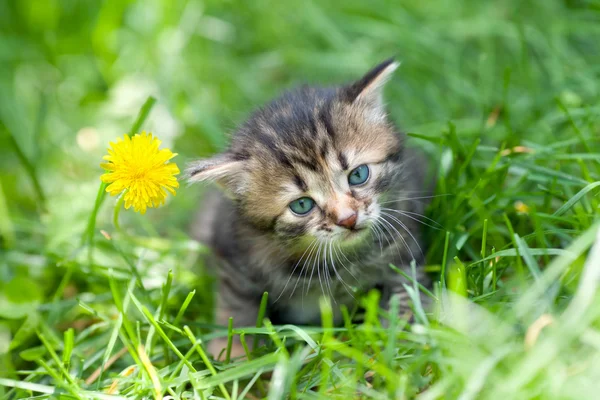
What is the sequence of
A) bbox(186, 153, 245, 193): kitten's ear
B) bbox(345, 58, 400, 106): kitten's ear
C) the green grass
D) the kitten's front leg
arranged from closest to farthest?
the green grass, bbox(186, 153, 245, 193): kitten's ear, bbox(345, 58, 400, 106): kitten's ear, the kitten's front leg

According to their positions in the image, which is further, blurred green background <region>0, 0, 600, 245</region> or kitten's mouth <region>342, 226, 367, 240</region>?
blurred green background <region>0, 0, 600, 245</region>

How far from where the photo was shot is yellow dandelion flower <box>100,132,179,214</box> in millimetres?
2182

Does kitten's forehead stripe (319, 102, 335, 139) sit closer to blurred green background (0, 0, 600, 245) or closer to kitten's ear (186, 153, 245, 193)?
kitten's ear (186, 153, 245, 193)

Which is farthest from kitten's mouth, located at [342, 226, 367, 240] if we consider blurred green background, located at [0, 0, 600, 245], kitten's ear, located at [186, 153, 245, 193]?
blurred green background, located at [0, 0, 600, 245]

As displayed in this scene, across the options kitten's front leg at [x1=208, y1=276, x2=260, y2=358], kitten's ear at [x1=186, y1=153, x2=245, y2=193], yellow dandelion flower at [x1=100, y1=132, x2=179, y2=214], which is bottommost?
kitten's front leg at [x1=208, y1=276, x2=260, y2=358]

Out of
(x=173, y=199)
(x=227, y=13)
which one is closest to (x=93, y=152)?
(x=173, y=199)

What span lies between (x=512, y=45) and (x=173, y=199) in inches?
100

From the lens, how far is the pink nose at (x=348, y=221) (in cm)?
232

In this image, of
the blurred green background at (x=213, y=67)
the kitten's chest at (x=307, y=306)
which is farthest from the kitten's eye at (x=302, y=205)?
the blurred green background at (x=213, y=67)

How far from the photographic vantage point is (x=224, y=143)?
311 cm

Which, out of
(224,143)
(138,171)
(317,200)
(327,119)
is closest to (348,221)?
(317,200)

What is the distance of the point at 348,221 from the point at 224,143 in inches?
41.3

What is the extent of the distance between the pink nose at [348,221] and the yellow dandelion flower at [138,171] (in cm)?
67

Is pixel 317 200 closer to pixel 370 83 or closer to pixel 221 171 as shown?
pixel 221 171
